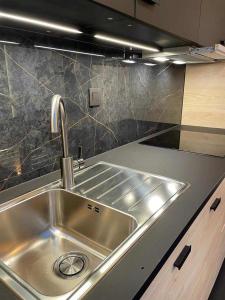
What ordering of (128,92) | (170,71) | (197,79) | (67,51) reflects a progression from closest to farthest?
(67,51) → (128,92) → (170,71) → (197,79)

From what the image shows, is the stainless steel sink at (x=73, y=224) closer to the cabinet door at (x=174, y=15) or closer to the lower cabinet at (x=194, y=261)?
the lower cabinet at (x=194, y=261)

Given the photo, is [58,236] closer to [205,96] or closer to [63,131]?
[63,131]

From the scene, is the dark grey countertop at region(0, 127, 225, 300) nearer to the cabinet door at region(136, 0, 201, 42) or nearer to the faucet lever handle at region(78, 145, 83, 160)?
the faucet lever handle at region(78, 145, 83, 160)

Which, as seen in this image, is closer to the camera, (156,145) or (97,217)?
(97,217)

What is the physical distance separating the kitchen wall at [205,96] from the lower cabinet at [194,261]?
109 centimetres

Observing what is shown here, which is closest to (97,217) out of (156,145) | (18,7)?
(18,7)

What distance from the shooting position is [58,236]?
952 millimetres

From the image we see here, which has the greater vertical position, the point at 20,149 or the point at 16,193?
the point at 20,149

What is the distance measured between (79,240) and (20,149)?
43 cm

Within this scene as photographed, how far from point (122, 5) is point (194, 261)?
924 millimetres

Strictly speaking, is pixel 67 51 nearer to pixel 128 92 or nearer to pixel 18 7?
pixel 18 7

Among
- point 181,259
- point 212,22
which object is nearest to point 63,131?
point 181,259

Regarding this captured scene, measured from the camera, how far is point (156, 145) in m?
1.61

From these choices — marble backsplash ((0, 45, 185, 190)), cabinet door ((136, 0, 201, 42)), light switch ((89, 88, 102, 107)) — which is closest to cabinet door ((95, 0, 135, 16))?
cabinet door ((136, 0, 201, 42))
